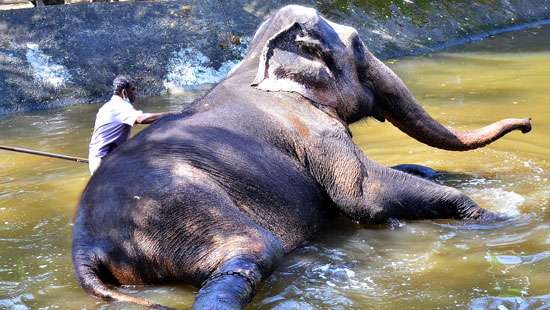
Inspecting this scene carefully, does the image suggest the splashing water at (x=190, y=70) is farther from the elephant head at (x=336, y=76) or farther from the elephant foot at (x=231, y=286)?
the elephant foot at (x=231, y=286)

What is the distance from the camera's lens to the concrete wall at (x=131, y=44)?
12984 mm

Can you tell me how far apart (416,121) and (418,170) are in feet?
1.34

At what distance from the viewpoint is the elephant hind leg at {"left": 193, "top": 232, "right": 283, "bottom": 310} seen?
13.3 feet

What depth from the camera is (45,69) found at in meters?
13.1

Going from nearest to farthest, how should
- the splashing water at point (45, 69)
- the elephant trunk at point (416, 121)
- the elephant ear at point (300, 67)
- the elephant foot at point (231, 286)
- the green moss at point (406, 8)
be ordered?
1. the elephant foot at point (231, 286)
2. the elephant ear at point (300, 67)
3. the elephant trunk at point (416, 121)
4. the splashing water at point (45, 69)
5. the green moss at point (406, 8)

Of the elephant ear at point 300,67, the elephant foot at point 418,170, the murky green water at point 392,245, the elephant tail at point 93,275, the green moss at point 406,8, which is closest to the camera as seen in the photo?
the elephant tail at point 93,275

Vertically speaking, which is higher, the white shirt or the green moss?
the white shirt

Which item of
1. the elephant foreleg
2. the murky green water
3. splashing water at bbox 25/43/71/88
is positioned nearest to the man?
the murky green water

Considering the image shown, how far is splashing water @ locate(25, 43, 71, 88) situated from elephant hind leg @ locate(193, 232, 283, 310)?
910cm

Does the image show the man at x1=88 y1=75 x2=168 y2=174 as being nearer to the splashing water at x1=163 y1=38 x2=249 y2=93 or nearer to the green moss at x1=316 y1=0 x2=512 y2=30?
the splashing water at x1=163 y1=38 x2=249 y2=93

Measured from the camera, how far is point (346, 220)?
5.91 metres

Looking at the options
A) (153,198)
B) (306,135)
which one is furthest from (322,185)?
(153,198)

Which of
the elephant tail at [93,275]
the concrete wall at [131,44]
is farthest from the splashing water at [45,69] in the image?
the elephant tail at [93,275]

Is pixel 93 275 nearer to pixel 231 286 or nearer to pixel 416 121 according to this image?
pixel 231 286
